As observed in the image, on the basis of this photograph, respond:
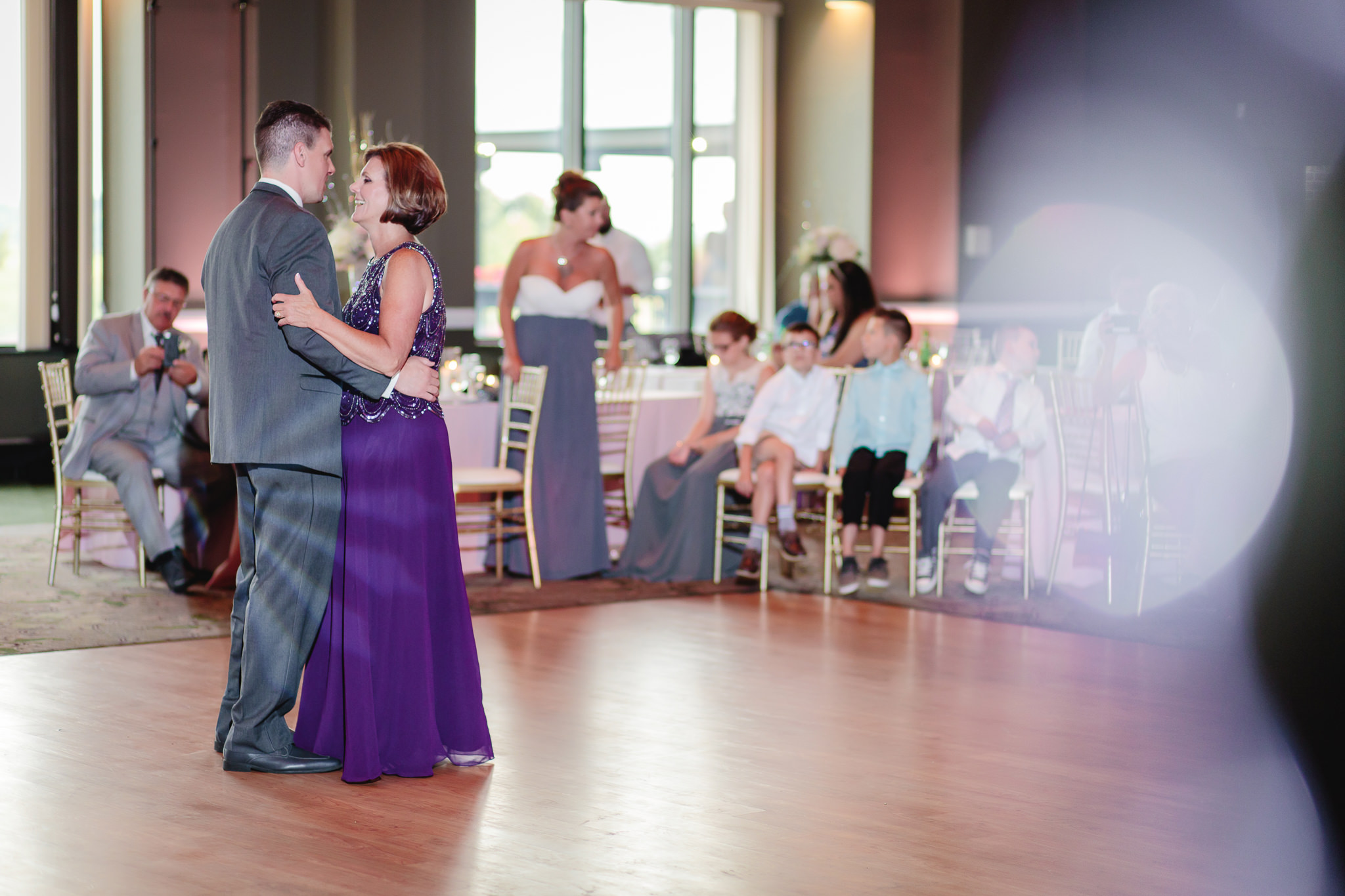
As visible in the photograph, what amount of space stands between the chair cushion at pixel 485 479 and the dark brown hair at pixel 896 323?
1.71 m

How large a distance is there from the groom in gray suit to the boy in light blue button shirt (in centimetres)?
313

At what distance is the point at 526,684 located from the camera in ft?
15.2

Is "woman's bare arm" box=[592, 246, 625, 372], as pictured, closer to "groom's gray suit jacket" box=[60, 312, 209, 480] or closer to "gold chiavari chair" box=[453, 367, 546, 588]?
"gold chiavari chair" box=[453, 367, 546, 588]

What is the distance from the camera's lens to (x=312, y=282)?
3.45 meters

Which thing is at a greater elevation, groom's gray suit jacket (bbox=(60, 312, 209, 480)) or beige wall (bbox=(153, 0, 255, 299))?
beige wall (bbox=(153, 0, 255, 299))

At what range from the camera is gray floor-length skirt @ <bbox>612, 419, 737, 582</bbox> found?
6707 mm

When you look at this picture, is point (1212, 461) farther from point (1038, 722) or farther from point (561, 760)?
point (561, 760)

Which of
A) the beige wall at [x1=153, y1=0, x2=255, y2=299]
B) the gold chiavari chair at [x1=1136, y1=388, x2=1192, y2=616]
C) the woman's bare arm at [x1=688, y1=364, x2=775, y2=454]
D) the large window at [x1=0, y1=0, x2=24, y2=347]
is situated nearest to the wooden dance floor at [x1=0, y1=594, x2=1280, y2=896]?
the gold chiavari chair at [x1=1136, y1=388, x2=1192, y2=616]

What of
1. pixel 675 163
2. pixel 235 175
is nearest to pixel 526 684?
pixel 235 175

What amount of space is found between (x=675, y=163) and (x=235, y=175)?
3.94 metres

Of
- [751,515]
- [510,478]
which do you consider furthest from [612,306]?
[751,515]

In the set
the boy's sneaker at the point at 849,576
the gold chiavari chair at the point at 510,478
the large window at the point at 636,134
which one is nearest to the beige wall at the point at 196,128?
the large window at the point at 636,134

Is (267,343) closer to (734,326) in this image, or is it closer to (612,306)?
(612,306)

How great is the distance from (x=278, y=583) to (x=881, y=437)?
11.4ft
